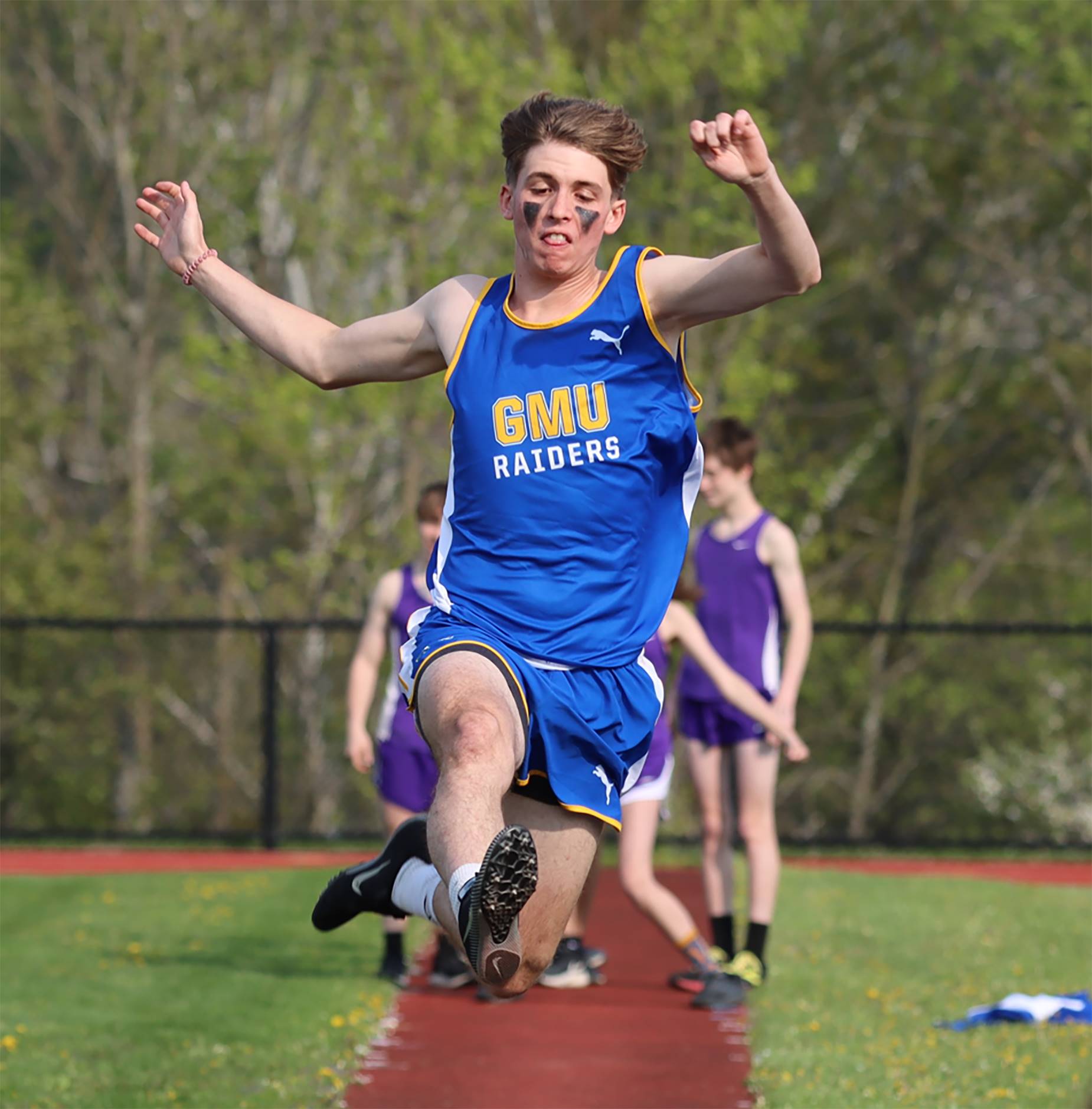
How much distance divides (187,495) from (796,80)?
32.7 ft

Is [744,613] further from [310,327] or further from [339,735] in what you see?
[339,735]

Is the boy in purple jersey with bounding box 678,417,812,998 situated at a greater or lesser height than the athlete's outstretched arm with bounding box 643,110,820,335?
lesser

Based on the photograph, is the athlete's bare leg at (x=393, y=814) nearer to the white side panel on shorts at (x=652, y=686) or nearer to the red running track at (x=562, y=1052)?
the red running track at (x=562, y=1052)

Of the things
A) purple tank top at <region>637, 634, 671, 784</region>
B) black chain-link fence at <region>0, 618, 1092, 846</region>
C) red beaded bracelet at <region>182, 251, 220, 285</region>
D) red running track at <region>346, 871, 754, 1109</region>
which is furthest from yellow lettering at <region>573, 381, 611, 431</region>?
black chain-link fence at <region>0, 618, 1092, 846</region>

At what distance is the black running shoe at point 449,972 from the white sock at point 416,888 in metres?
3.21

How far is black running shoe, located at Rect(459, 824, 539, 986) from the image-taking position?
3.56 m

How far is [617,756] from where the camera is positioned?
14.5ft

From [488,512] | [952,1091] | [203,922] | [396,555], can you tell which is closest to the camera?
[488,512]

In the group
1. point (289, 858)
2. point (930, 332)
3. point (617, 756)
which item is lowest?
point (289, 858)

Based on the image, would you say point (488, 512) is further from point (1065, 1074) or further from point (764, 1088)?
point (1065, 1074)

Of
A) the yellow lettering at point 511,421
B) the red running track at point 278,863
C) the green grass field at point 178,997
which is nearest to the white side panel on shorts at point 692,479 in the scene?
the yellow lettering at point 511,421

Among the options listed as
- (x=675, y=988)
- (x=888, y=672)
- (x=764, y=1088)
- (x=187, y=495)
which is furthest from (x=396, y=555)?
(x=764, y=1088)

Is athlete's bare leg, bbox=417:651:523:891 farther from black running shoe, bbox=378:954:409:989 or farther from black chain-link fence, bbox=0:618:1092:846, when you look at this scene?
black chain-link fence, bbox=0:618:1092:846

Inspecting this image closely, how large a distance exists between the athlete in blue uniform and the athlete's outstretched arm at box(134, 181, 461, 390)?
0.02 m
